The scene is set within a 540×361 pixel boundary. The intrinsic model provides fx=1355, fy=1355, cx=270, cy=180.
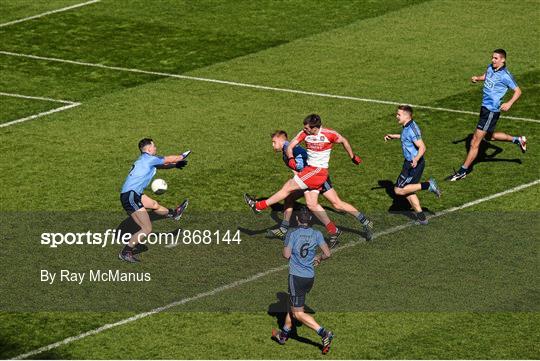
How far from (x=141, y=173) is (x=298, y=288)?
4434 mm

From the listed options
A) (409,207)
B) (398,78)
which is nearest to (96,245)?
(409,207)

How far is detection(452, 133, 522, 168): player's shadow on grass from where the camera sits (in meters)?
26.8

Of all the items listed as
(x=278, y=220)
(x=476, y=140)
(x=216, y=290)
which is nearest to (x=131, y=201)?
(x=216, y=290)

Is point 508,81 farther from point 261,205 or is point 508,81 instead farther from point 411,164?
point 261,205

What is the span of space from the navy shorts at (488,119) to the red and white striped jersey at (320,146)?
4.32 metres

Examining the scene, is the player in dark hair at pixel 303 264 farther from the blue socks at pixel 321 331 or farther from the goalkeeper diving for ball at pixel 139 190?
the goalkeeper diving for ball at pixel 139 190

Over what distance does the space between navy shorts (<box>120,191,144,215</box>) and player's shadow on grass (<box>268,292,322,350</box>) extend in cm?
291

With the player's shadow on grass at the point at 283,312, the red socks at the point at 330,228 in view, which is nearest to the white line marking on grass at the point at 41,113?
the red socks at the point at 330,228

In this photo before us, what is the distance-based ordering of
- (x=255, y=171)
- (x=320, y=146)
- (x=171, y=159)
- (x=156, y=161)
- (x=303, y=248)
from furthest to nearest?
(x=255, y=171)
(x=320, y=146)
(x=171, y=159)
(x=156, y=161)
(x=303, y=248)

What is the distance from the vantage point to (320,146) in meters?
22.6

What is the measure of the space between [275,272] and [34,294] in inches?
152

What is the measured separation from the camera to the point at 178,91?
3127 centimetres

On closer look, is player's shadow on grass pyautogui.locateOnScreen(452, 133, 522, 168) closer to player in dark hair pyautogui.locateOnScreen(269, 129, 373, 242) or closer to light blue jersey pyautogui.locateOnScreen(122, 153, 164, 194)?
player in dark hair pyautogui.locateOnScreen(269, 129, 373, 242)

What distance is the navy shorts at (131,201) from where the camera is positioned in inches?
872
